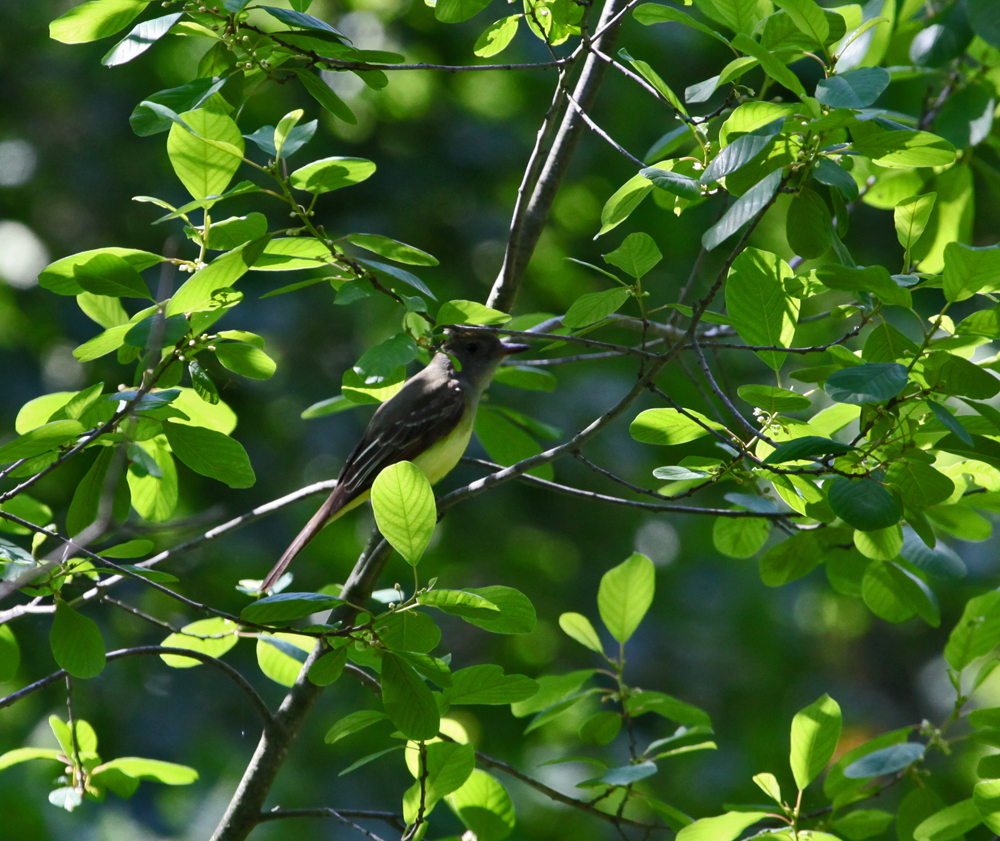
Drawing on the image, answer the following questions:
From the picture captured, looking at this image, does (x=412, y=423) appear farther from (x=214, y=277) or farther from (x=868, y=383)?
(x=868, y=383)

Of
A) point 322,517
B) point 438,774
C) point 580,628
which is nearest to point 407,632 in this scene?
point 438,774

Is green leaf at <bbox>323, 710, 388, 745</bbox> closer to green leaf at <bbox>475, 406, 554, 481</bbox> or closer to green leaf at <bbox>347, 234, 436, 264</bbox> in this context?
green leaf at <bbox>347, 234, 436, 264</bbox>

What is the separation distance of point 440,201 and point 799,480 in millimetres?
6157

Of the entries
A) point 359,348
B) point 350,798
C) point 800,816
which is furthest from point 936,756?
point 800,816

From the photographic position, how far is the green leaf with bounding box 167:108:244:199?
7.13 feet

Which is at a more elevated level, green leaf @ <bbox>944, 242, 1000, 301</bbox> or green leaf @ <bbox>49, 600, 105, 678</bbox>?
green leaf @ <bbox>944, 242, 1000, 301</bbox>

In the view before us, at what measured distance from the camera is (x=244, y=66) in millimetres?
2281

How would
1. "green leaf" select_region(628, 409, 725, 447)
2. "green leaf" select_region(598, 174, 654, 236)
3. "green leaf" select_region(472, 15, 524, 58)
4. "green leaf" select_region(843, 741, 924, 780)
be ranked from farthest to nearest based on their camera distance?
"green leaf" select_region(472, 15, 524, 58) → "green leaf" select_region(628, 409, 725, 447) → "green leaf" select_region(843, 741, 924, 780) → "green leaf" select_region(598, 174, 654, 236)

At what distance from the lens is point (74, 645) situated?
7.67ft

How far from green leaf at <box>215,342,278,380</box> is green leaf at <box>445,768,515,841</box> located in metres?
1.15

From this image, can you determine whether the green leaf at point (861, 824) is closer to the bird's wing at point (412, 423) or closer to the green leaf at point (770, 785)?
the green leaf at point (770, 785)

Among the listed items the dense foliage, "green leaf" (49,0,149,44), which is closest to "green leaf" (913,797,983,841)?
the dense foliage

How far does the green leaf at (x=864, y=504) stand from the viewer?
1.88 m

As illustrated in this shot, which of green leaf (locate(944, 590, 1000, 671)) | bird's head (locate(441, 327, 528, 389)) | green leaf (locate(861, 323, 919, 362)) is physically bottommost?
bird's head (locate(441, 327, 528, 389))
